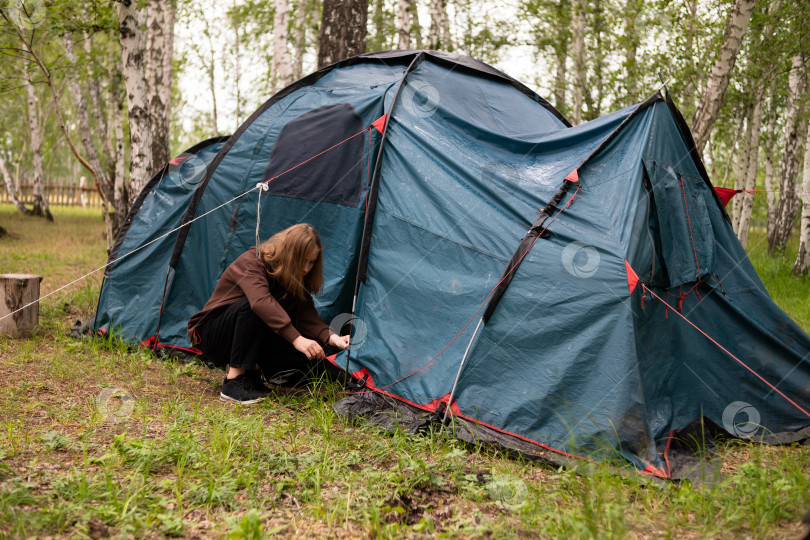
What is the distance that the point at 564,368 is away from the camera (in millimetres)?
3205

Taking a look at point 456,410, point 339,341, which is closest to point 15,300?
point 339,341

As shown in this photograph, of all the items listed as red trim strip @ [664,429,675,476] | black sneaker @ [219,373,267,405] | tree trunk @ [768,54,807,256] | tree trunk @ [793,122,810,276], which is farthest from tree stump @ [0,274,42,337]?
tree trunk @ [768,54,807,256]

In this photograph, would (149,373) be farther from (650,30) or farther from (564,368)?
(650,30)

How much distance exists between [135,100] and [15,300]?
8.39ft

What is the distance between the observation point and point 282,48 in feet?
32.2

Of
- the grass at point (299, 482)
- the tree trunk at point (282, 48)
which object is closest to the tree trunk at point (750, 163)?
the tree trunk at point (282, 48)

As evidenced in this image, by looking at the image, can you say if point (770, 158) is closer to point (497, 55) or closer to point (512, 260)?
point (497, 55)

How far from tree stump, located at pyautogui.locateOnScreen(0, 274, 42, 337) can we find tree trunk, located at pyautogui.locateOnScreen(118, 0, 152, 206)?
1589 millimetres

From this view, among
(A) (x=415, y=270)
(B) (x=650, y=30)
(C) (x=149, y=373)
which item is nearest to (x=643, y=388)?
(A) (x=415, y=270)

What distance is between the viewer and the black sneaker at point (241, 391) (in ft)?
12.8

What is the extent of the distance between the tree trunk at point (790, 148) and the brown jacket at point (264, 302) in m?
9.50

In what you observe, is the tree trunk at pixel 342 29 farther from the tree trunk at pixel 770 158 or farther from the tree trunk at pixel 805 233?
the tree trunk at pixel 770 158

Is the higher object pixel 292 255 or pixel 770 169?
pixel 770 169

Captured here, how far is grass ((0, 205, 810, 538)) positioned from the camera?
2369 mm
